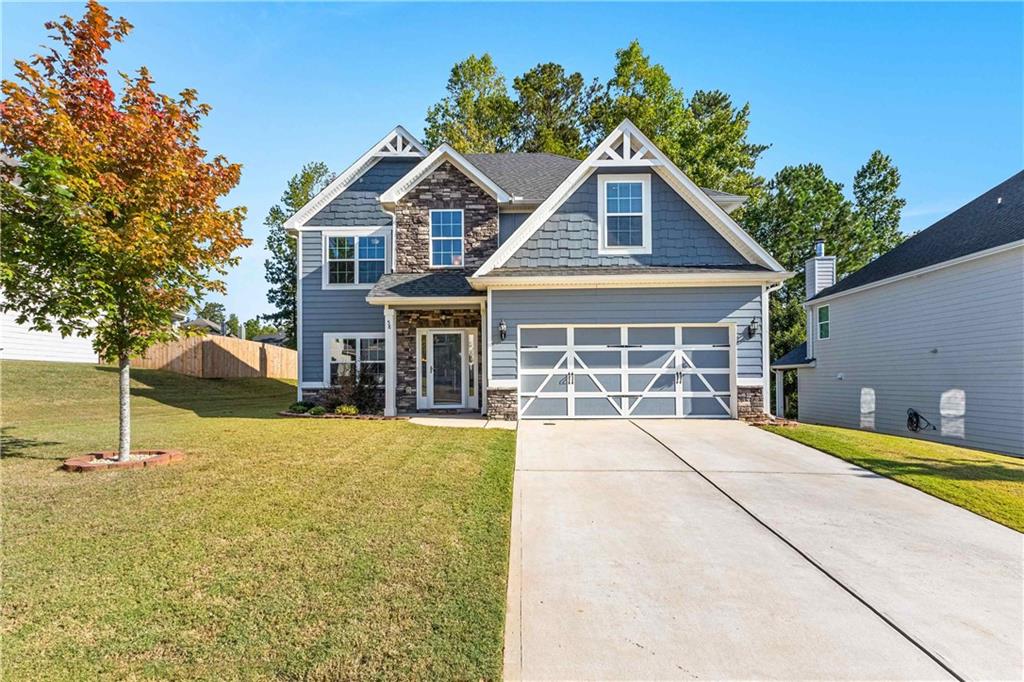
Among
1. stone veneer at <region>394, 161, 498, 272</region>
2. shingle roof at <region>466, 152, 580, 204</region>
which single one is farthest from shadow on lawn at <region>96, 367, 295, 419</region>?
shingle roof at <region>466, 152, 580, 204</region>

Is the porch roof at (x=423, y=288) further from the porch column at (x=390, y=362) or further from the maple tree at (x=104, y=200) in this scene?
the maple tree at (x=104, y=200)

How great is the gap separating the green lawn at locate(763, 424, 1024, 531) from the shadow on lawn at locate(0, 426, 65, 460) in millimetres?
12056

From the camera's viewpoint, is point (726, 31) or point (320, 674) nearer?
point (320, 674)

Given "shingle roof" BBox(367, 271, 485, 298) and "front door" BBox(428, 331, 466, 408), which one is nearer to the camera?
"shingle roof" BBox(367, 271, 485, 298)

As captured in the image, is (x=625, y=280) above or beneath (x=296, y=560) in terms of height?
above

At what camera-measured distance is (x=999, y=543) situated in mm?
4449

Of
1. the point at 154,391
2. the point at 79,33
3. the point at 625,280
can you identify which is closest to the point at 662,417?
the point at 625,280

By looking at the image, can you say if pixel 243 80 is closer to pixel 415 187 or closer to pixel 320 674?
pixel 415 187

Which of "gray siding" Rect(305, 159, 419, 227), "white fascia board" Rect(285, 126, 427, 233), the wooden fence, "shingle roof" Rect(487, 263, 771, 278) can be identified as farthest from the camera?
the wooden fence

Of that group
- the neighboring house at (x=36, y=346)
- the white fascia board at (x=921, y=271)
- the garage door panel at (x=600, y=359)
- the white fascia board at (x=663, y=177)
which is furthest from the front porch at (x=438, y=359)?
the white fascia board at (x=921, y=271)

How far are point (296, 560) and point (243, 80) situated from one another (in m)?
11.5

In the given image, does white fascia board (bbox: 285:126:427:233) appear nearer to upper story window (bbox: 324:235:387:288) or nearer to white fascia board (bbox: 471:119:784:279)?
upper story window (bbox: 324:235:387:288)

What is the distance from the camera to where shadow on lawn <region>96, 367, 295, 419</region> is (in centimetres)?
1471

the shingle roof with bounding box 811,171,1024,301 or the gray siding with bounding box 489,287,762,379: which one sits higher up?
the shingle roof with bounding box 811,171,1024,301
